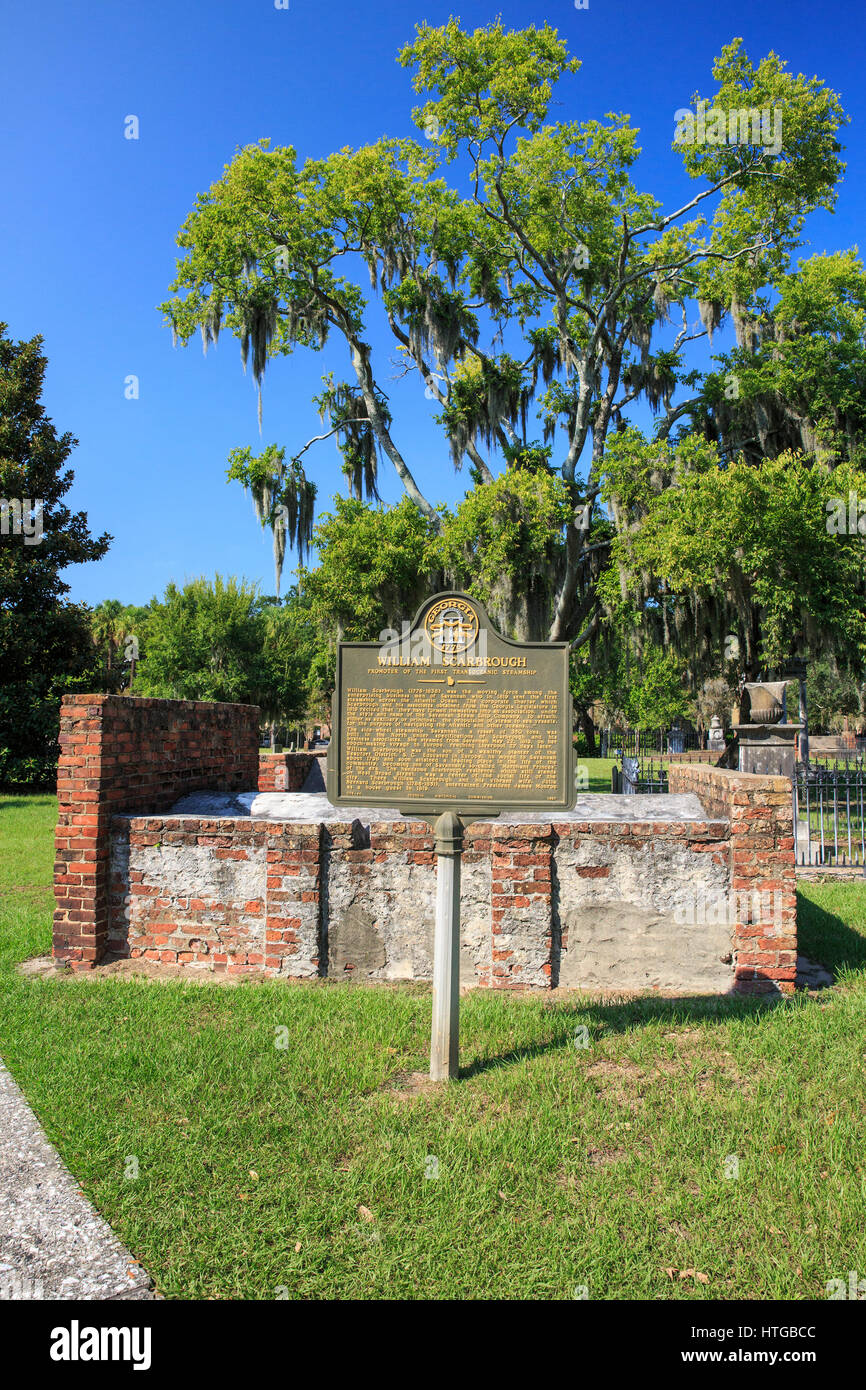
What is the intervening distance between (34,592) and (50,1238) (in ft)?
70.3

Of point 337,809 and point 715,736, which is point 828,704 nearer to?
point 715,736

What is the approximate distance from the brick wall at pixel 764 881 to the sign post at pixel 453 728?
195 centimetres

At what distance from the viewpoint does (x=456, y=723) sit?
14.4ft

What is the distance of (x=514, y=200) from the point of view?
1902 cm

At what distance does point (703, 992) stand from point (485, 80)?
63.8ft

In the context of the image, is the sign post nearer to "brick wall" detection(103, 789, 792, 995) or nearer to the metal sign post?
the metal sign post

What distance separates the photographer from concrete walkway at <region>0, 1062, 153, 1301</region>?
2.68 meters

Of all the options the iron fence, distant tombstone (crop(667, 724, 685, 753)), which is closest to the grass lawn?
the iron fence

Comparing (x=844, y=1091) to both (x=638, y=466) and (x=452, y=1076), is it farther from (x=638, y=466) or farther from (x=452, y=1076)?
(x=638, y=466)

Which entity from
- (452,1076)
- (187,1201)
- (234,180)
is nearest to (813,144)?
(234,180)

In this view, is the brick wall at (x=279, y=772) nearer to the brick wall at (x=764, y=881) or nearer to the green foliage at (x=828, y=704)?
the brick wall at (x=764, y=881)

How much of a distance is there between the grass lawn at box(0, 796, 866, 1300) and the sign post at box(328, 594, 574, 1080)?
3.04 feet

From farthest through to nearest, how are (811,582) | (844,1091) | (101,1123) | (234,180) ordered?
1. (234,180)
2. (811,582)
3. (844,1091)
4. (101,1123)

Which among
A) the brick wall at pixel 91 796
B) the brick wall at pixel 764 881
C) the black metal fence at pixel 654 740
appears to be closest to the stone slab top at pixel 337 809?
the brick wall at pixel 91 796
